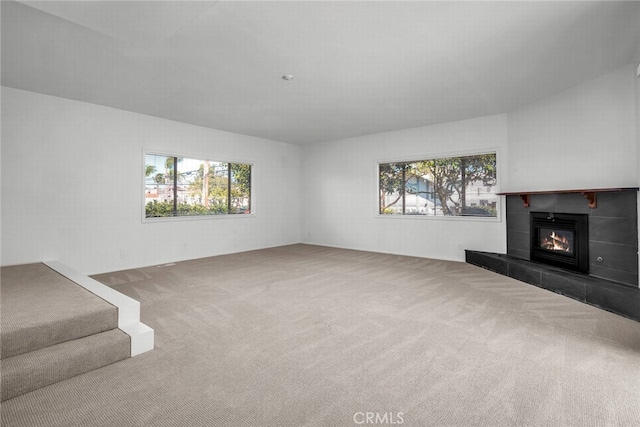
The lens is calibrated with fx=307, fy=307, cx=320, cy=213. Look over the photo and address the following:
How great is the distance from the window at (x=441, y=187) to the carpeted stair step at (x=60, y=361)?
552cm

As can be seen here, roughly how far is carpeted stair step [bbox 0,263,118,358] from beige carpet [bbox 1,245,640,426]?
35 centimetres

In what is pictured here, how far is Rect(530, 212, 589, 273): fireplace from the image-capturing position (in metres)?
3.86

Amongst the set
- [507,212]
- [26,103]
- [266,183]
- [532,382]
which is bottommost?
[532,382]

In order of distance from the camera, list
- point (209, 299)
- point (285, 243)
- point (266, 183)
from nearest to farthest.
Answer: point (209, 299) → point (266, 183) → point (285, 243)

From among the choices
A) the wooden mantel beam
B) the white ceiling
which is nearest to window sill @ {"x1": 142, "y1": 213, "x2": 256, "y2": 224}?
the white ceiling

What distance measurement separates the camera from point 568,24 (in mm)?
2672

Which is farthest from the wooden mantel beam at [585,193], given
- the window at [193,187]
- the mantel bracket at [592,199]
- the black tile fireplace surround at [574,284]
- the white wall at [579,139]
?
the window at [193,187]

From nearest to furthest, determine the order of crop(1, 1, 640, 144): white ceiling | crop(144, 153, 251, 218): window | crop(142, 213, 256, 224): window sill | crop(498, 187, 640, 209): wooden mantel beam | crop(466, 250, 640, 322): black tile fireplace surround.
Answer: crop(1, 1, 640, 144): white ceiling, crop(466, 250, 640, 322): black tile fireplace surround, crop(498, 187, 640, 209): wooden mantel beam, crop(142, 213, 256, 224): window sill, crop(144, 153, 251, 218): window

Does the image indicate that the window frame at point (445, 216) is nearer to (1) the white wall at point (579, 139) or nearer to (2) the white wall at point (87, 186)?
(1) the white wall at point (579, 139)

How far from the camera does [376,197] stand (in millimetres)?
6891

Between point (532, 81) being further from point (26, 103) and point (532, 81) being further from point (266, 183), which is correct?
point (26, 103)

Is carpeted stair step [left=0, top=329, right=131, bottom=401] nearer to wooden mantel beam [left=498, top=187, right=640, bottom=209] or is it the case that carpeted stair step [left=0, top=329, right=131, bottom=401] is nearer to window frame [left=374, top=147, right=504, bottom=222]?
wooden mantel beam [left=498, top=187, right=640, bottom=209]

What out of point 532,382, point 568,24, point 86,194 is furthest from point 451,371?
point 86,194

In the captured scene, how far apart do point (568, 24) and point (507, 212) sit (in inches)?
125
